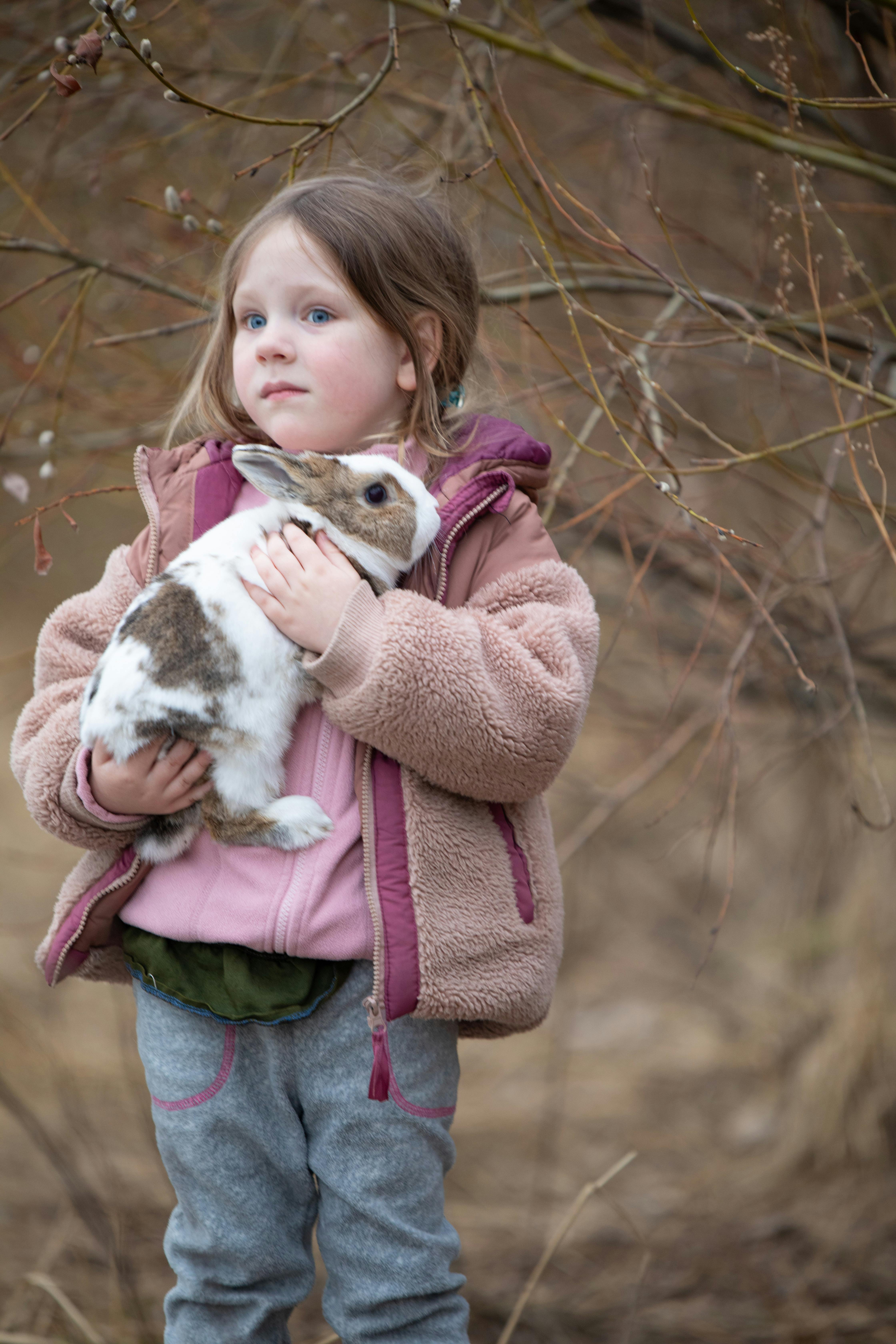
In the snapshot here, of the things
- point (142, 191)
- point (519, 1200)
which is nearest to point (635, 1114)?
point (519, 1200)

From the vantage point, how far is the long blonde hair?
5.73 ft

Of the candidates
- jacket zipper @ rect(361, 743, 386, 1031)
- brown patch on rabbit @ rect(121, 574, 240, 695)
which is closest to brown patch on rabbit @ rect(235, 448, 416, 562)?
brown patch on rabbit @ rect(121, 574, 240, 695)

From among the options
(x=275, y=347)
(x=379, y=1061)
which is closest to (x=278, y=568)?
(x=275, y=347)

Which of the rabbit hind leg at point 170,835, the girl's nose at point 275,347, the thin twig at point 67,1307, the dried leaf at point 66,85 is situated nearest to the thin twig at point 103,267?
the dried leaf at point 66,85

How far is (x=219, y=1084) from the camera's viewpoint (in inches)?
64.7

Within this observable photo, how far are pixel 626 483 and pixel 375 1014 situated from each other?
1288mm

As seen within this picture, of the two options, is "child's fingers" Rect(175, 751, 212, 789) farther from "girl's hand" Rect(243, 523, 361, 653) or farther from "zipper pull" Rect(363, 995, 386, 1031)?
"zipper pull" Rect(363, 995, 386, 1031)

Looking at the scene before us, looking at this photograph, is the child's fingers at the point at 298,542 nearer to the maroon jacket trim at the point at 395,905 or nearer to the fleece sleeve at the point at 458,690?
the fleece sleeve at the point at 458,690

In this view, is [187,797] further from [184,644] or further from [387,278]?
[387,278]

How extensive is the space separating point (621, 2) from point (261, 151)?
1.16 meters

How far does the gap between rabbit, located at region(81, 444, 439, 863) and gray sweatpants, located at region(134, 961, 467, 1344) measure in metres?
0.29

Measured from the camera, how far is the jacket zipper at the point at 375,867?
1.55m

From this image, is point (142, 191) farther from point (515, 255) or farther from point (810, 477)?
point (810, 477)

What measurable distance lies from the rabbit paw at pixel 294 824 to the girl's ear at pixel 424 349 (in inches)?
27.7
